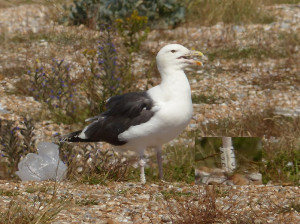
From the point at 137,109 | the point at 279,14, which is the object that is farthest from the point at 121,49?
the point at 137,109

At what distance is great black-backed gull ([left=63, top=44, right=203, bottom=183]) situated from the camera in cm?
479

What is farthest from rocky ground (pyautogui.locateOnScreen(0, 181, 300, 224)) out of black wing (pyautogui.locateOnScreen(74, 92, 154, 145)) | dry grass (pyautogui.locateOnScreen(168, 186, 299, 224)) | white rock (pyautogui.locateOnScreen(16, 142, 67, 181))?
black wing (pyautogui.locateOnScreen(74, 92, 154, 145))

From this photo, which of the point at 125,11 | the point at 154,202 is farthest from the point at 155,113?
the point at 125,11

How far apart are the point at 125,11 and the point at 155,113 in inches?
229

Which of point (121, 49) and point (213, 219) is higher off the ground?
point (121, 49)

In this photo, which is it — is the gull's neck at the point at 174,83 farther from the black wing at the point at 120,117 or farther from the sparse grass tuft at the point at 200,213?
the sparse grass tuft at the point at 200,213

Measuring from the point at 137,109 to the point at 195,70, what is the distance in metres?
3.80

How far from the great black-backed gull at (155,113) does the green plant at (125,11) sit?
17.5 ft

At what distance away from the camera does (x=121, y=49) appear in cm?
915

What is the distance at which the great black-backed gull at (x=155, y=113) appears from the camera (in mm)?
4793

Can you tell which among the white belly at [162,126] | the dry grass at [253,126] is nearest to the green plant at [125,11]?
the dry grass at [253,126]

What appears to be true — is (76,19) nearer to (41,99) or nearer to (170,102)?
(41,99)

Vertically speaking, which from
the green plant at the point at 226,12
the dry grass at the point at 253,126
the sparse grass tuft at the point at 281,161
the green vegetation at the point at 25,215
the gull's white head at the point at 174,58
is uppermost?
the green plant at the point at 226,12

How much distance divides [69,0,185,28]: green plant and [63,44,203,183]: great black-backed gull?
5.33 meters
